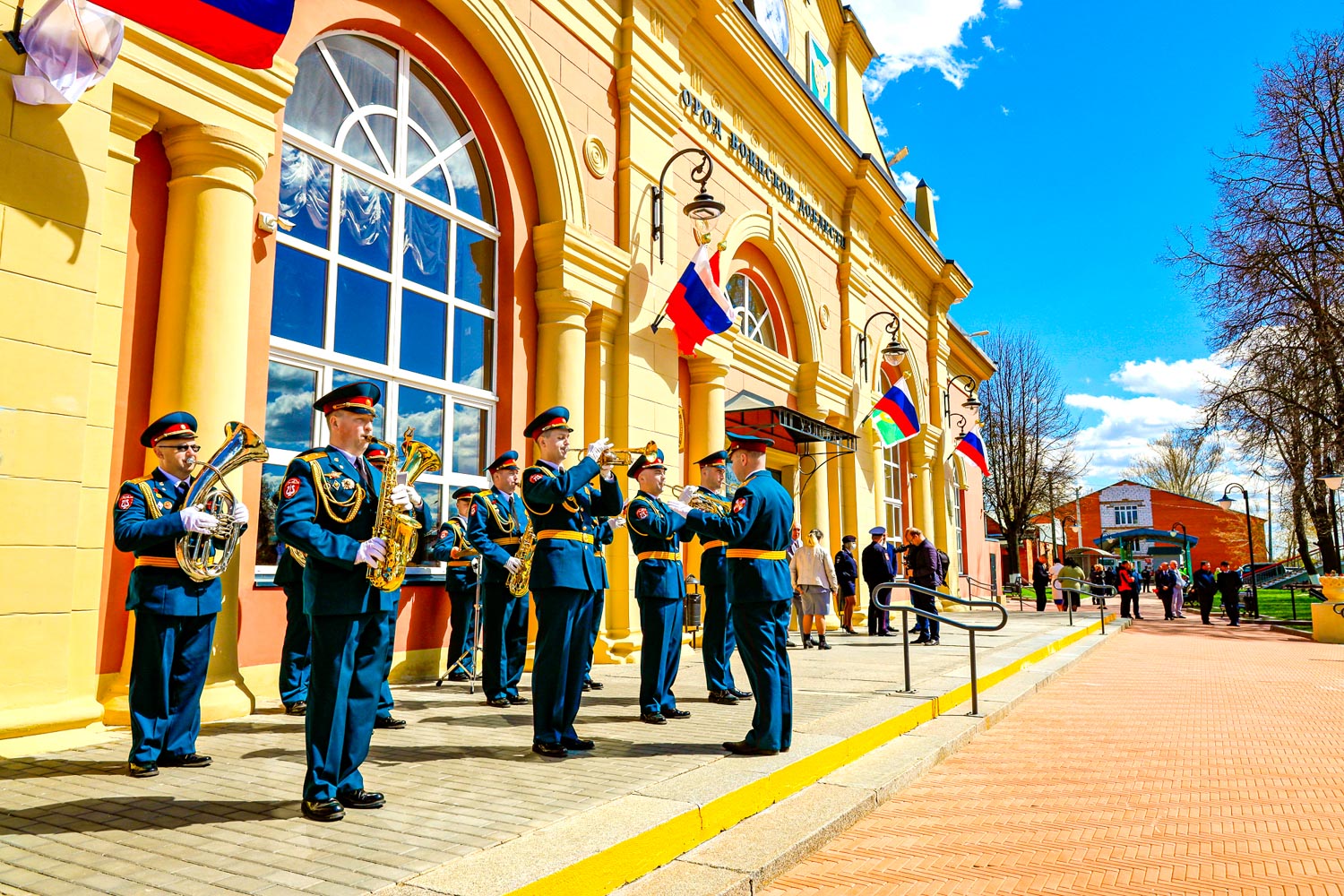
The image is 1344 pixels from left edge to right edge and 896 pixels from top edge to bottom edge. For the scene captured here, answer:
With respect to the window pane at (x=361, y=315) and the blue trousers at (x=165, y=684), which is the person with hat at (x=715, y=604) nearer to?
the window pane at (x=361, y=315)

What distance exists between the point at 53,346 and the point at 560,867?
4622mm

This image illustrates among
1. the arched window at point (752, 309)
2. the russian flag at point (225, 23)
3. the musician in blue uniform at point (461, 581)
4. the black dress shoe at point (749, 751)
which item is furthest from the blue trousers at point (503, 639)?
the arched window at point (752, 309)

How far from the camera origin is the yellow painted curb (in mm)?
3312

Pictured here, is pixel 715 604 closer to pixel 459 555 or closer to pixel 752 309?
pixel 459 555

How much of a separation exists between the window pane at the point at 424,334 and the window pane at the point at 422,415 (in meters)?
0.24

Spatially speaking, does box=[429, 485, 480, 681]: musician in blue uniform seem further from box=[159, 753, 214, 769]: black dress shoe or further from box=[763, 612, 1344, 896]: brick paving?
box=[763, 612, 1344, 896]: brick paving

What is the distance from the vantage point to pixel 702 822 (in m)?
4.10

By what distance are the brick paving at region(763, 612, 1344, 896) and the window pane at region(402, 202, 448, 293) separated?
6662 millimetres

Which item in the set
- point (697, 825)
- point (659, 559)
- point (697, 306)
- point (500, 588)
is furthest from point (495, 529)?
point (697, 306)

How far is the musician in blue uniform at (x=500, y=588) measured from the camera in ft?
23.9

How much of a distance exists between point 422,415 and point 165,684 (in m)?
4.48

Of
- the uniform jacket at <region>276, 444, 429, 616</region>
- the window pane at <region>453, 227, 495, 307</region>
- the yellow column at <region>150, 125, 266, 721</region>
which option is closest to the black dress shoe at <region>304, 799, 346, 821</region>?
the uniform jacket at <region>276, 444, 429, 616</region>

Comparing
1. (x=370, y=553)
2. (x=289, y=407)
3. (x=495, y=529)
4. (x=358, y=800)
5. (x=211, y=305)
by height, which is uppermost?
(x=211, y=305)

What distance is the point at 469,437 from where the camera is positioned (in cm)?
966
